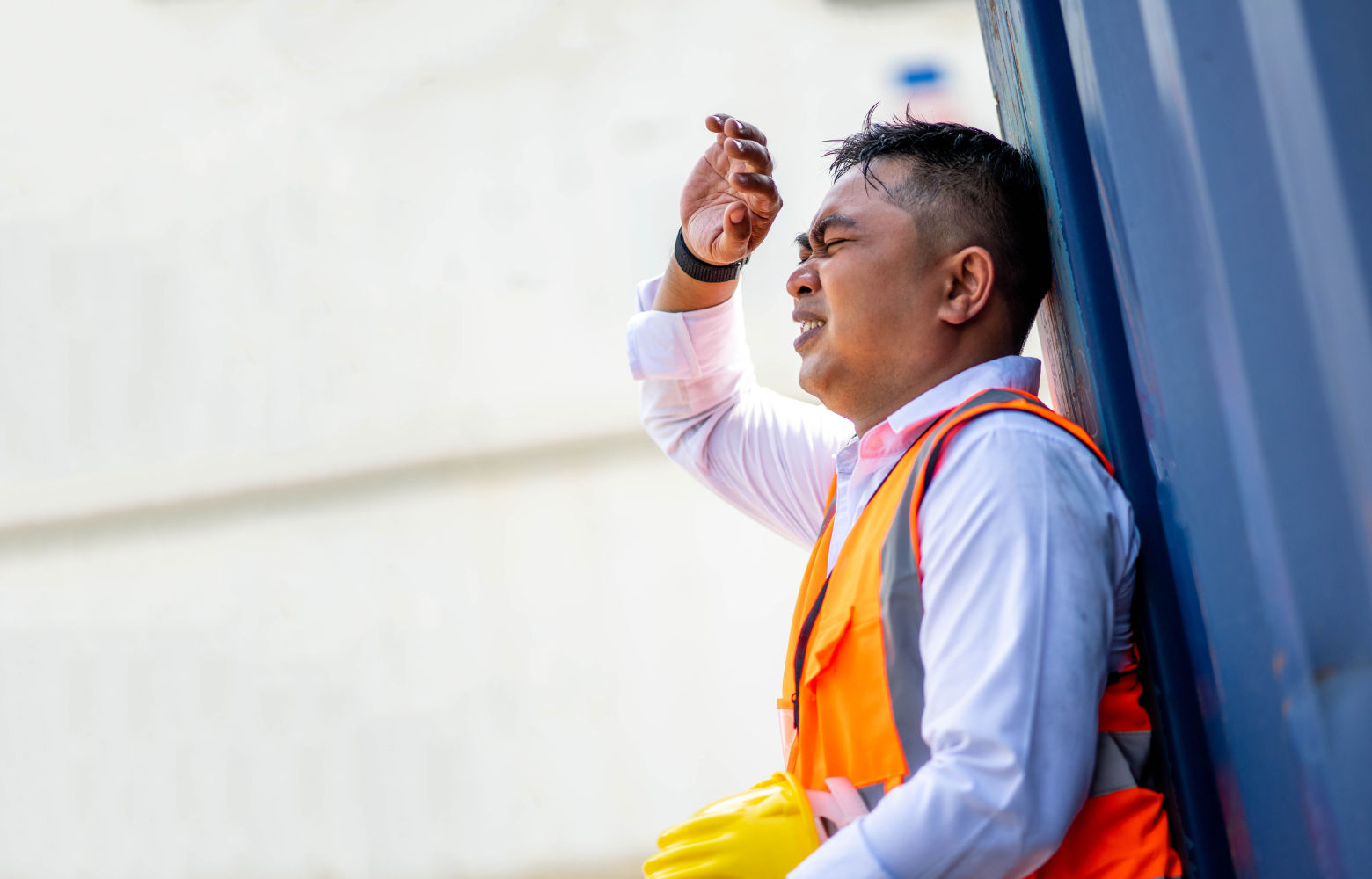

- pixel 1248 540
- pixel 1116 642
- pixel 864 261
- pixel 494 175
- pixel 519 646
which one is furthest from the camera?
pixel 494 175

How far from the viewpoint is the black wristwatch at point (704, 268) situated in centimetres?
161

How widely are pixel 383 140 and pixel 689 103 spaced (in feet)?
2.65

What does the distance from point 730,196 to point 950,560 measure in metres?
0.87

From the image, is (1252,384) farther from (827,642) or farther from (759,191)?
(759,191)

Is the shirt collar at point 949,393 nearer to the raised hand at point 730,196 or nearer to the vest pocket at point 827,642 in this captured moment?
the vest pocket at point 827,642

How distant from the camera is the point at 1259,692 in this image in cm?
75

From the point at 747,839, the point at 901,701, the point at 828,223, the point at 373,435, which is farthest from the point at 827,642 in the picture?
the point at 373,435

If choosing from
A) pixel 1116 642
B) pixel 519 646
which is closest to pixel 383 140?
pixel 519 646

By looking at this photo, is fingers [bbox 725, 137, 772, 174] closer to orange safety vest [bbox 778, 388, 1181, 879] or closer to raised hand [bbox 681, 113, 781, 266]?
raised hand [bbox 681, 113, 781, 266]

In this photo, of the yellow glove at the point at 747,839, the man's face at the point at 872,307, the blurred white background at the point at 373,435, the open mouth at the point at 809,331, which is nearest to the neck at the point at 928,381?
the man's face at the point at 872,307

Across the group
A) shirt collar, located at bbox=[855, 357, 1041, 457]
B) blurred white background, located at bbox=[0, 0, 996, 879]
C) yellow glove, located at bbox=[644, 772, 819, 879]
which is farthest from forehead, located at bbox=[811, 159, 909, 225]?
blurred white background, located at bbox=[0, 0, 996, 879]

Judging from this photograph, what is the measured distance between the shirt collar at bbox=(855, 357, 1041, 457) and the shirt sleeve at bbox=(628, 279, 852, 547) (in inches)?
14.8

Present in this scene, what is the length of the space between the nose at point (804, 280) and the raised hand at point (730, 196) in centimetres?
12

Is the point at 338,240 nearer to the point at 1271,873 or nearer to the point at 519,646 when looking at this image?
the point at 519,646
